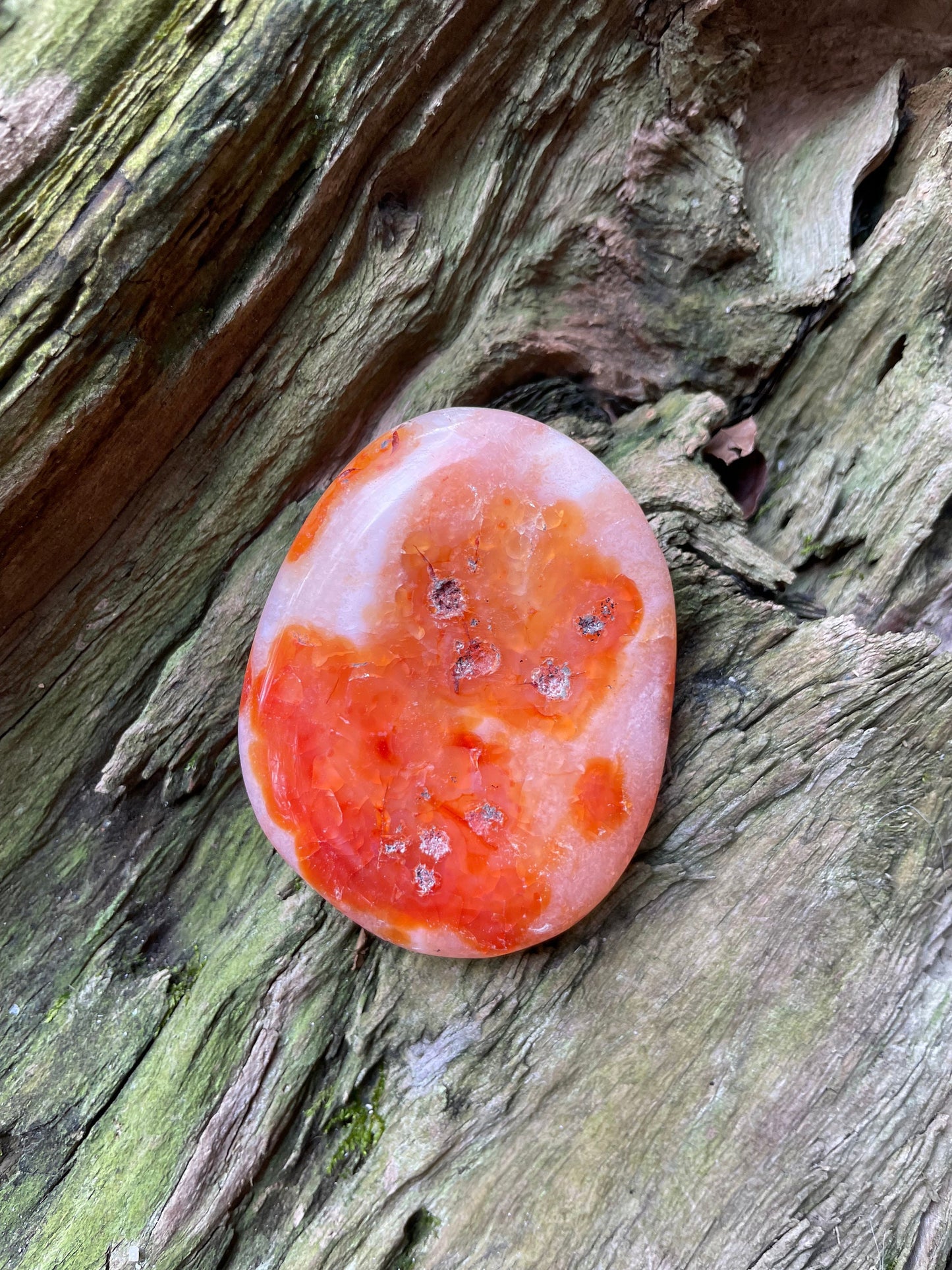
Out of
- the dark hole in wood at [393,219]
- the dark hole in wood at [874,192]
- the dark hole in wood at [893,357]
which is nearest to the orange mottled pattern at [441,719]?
the dark hole in wood at [393,219]

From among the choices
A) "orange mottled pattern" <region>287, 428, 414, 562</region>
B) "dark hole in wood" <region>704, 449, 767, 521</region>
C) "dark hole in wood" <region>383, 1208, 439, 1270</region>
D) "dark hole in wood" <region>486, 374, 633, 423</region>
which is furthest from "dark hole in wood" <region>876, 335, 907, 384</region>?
"dark hole in wood" <region>383, 1208, 439, 1270</region>

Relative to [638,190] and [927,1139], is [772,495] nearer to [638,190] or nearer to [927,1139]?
[638,190]

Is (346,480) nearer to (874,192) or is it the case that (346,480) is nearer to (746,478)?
(746,478)

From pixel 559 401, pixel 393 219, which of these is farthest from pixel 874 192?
pixel 393 219

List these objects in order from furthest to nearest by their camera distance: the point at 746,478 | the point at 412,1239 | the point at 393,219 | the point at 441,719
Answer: the point at 746,478
the point at 393,219
the point at 441,719
the point at 412,1239

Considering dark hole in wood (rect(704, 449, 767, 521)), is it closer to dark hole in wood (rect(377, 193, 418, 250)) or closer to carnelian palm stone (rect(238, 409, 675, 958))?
carnelian palm stone (rect(238, 409, 675, 958))

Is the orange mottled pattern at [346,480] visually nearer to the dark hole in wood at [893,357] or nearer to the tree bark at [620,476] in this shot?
the tree bark at [620,476]

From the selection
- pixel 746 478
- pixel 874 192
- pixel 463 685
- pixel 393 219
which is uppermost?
pixel 393 219

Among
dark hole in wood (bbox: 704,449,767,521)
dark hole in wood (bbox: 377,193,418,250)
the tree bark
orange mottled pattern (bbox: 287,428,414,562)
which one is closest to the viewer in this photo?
the tree bark
